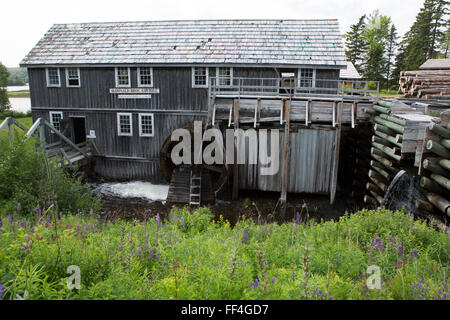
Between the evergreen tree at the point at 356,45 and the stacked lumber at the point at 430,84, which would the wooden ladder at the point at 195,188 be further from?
the evergreen tree at the point at 356,45

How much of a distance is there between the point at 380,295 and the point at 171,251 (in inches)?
115

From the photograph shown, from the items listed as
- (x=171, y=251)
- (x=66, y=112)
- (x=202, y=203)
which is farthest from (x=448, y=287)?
(x=66, y=112)

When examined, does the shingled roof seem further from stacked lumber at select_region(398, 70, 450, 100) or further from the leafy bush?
the leafy bush

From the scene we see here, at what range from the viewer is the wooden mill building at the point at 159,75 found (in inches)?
622

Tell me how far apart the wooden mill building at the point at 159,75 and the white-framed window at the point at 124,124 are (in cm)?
6

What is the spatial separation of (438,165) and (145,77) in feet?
48.9

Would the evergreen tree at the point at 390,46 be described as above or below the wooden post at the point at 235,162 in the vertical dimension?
above

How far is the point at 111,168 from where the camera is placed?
1877 cm

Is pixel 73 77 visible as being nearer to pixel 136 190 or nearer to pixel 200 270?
pixel 136 190

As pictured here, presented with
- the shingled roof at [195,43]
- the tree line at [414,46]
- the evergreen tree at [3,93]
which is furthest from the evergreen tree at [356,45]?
the evergreen tree at [3,93]

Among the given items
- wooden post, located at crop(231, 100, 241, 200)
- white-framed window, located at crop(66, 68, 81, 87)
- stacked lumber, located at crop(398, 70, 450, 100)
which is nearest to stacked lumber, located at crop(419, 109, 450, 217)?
wooden post, located at crop(231, 100, 241, 200)

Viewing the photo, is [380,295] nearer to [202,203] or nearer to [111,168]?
[202,203]

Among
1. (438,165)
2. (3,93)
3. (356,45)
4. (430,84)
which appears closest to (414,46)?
(356,45)

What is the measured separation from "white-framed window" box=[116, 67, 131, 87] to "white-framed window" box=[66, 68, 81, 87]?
8.17 feet
